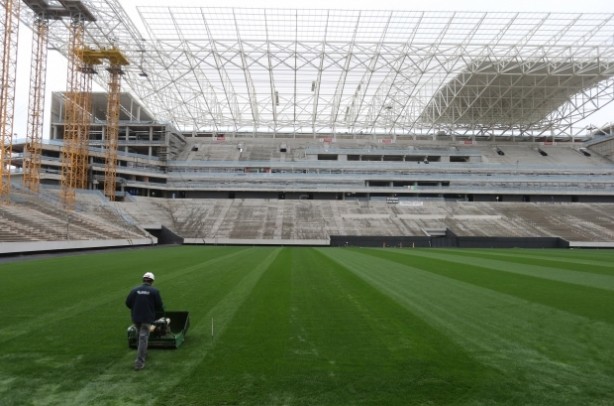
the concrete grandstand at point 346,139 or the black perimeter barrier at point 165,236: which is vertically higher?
the concrete grandstand at point 346,139

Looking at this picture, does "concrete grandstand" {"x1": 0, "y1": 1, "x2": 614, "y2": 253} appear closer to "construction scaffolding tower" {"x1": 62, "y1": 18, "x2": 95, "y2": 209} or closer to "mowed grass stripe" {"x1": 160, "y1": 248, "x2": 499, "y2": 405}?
"construction scaffolding tower" {"x1": 62, "y1": 18, "x2": 95, "y2": 209}

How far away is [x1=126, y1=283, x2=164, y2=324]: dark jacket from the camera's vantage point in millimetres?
6656

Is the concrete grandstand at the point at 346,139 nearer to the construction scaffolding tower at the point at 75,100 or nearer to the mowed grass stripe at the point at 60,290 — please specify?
the construction scaffolding tower at the point at 75,100

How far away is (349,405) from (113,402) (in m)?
2.88

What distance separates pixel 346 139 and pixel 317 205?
85.9 feet

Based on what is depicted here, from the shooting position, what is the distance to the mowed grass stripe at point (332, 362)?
5473 mm

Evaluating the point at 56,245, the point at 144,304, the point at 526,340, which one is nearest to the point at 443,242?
the point at 56,245

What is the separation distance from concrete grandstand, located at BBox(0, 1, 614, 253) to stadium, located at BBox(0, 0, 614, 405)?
425 mm

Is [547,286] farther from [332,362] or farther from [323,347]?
[332,362]

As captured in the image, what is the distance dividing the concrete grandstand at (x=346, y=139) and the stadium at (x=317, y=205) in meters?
0.42

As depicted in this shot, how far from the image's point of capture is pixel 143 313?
21.8ft

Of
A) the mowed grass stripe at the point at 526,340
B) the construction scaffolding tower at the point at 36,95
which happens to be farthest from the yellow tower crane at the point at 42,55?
the mowed grass stripe at the point at 526,340

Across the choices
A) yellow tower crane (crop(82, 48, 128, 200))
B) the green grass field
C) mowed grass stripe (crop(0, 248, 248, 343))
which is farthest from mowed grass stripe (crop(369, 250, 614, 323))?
yellow tower crane (crop(82, 48, 128, 200))

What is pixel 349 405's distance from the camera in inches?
203
